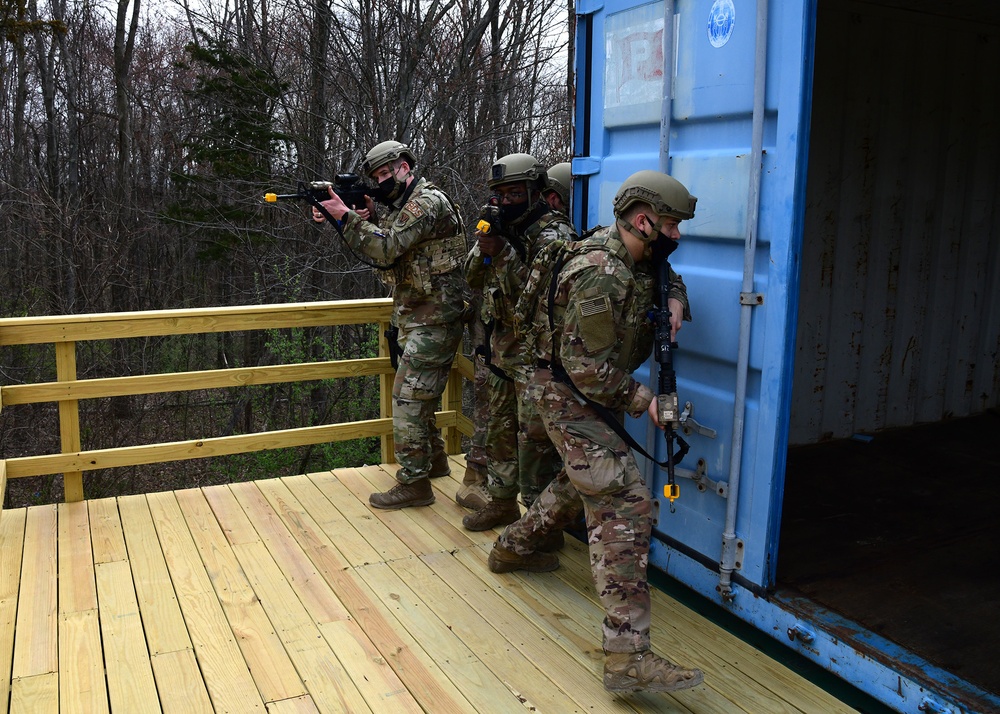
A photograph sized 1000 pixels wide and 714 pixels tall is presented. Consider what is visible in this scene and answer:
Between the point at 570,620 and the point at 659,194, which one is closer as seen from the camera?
the point at 659,194

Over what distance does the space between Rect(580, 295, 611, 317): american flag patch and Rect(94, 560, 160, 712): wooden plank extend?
2046 millimetres

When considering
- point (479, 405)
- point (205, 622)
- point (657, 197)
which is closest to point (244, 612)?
point (205, 622)

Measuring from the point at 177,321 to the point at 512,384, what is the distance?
1.94 meters

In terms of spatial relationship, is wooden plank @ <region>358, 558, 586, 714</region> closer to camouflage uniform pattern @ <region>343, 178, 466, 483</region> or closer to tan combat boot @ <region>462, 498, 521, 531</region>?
tan combat boot @ <region>462, 498, 521, 531</region>

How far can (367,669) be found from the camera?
330 centimetres

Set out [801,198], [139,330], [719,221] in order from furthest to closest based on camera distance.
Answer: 1. [139,330]
2. [719,221]
3. [801,198]

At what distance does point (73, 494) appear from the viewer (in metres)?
4.94

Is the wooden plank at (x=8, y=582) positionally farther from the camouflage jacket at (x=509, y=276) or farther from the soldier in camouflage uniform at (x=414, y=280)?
the camouflage jacket at (x=509, y=276)

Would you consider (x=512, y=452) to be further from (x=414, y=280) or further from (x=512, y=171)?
(x=512, y=171)

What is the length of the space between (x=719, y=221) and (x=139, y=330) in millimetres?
3160

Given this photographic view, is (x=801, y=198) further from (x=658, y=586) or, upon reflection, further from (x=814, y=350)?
(x=814, y=350)

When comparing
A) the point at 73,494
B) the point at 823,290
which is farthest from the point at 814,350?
the point at 73,494

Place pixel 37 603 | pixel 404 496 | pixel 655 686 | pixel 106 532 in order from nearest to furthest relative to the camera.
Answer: pixel 655 686
pixel 37 603
pixel 106 532
pixel 404 496

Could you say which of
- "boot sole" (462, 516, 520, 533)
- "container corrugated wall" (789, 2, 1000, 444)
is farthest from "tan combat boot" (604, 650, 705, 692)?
"container corrugated wall" (789, 2, 1000, 444)
